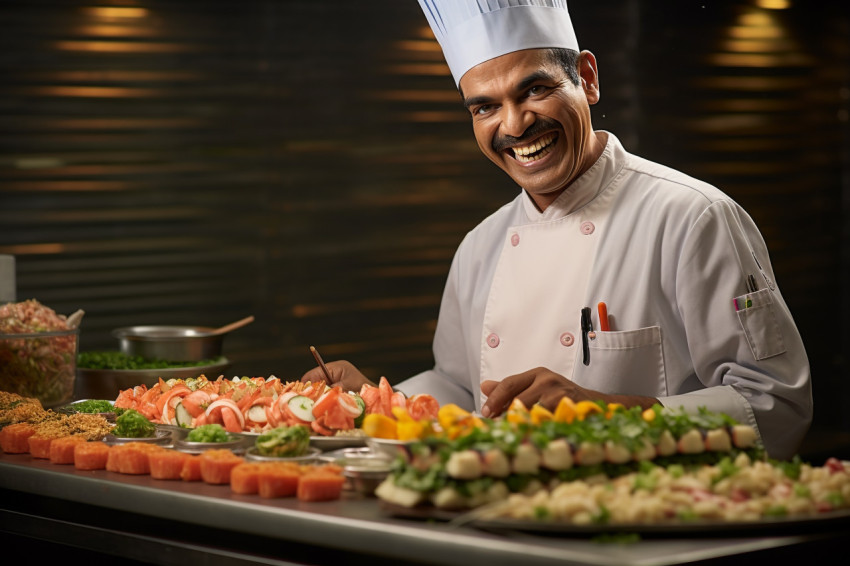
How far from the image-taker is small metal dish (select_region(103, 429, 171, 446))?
231cm

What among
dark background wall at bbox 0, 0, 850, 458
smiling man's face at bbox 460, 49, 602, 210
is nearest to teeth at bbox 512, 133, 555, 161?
smiling man's face at bbox 460, 49, 602, 210

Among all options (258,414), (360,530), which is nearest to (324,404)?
(258,414)

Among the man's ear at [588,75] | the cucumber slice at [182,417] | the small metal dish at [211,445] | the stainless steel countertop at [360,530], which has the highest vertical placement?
the man's ear at [588,75]

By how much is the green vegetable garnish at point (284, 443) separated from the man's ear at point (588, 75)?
158 cm

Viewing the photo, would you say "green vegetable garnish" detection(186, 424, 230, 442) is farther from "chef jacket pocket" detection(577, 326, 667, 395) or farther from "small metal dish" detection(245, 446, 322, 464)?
"chef jacket pocket" detection(577, 326, 667, 395)

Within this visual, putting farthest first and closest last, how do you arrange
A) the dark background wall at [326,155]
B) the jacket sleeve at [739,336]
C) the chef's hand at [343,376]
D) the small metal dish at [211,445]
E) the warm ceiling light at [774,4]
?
the warm ceiling light at [774,4] < the dark background wall at [326,155] < the chef's hand at [343,376] < the jacket sleeve at [739,336] < the small metal dish at [211,445]

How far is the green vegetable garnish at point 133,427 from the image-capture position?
2.36 metres

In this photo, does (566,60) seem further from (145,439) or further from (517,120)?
(145,439)

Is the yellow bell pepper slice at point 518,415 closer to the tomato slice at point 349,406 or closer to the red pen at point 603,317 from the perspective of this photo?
the tomato slice at point 349,406

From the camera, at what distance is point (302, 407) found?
7.75 ft

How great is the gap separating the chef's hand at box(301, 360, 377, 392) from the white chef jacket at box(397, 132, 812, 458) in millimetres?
413

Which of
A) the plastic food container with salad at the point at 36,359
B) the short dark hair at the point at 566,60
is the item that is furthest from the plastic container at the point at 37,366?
the short dark hair at the point at 566,60

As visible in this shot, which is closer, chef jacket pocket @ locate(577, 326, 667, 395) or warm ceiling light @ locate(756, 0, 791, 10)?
chef jacket pocket @ locate(577, 326, 667, 395)

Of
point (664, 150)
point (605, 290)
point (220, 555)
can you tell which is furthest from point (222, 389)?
point (664, 150)
